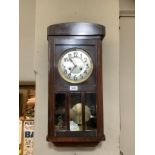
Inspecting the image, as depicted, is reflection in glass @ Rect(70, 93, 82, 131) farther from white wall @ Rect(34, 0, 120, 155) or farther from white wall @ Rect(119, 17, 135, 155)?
white wall @ Rect(119, 17, 135, 155)

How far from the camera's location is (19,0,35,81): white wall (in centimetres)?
220

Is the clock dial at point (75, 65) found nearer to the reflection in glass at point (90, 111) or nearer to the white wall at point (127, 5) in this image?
the reflection in glass at point (90, 111)

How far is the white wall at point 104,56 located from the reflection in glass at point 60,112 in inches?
5.9

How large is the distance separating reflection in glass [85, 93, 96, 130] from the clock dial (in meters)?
0.12

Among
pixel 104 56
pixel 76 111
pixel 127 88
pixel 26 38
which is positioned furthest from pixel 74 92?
pixel 26 38

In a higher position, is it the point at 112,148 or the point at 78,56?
the point at 78,56

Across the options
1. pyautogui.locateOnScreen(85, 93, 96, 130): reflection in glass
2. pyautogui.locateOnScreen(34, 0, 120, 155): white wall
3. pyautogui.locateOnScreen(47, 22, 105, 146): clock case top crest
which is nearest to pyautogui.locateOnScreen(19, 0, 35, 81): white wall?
pyautogui.locateOnScreen(34, 0, 120, 155): white wall

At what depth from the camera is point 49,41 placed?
1.79m

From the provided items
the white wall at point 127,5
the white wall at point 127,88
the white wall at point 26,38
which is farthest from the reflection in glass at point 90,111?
the white wall at point 127,5

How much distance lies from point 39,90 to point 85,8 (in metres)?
0.64

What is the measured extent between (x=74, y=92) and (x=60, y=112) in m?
0.15
